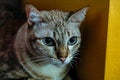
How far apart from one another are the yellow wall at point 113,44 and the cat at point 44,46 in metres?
0.12

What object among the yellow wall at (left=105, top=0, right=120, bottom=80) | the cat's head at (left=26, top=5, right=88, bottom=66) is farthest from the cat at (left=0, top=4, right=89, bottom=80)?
the yellow wall at (left=105, top=0, right=120, bottom=80)

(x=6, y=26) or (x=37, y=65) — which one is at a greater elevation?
(x=6, y=26)

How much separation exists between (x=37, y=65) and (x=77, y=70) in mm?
229

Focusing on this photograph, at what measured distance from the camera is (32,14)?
983 millimetres

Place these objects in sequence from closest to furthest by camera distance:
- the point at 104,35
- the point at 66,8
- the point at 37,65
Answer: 1. the point at 104,35
2. the point at 37,65
3. the point at 66,8

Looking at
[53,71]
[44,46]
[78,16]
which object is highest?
[78,16]

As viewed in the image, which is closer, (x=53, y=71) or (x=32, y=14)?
(x=32, y=14)

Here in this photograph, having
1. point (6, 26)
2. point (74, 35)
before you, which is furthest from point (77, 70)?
point (6, 26)

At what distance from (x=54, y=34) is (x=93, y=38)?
18cm

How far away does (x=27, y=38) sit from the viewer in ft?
3.48

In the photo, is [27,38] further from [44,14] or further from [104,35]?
[104,35]

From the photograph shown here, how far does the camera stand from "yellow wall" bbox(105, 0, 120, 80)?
956 mm

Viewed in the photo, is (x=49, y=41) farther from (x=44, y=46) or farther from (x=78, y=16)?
(x=78, y=16)

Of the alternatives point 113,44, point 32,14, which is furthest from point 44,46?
point 113,44
